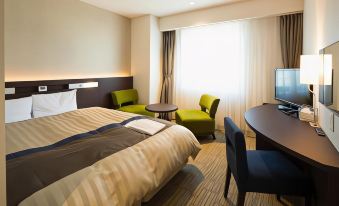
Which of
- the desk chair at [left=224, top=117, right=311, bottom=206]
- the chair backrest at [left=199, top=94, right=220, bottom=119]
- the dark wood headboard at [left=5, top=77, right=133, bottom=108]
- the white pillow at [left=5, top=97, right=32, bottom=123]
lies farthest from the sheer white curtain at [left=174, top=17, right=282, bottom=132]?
the white pillow at [left=5, top=97, right=32, bottom=123]

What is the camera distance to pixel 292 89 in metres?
2.36

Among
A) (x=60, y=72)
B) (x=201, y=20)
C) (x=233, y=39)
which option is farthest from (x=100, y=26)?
(x=233, y=39)

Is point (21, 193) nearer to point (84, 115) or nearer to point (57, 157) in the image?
point (57, 157)

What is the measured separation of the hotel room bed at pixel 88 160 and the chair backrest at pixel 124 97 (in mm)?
1826

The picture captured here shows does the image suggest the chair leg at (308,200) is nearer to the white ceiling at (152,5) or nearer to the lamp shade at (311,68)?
the lamp shade at (311,68)

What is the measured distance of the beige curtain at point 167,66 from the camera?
4.76 metres

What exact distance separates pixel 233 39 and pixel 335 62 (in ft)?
9.57

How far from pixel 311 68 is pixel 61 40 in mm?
3619

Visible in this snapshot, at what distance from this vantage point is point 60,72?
349 cm

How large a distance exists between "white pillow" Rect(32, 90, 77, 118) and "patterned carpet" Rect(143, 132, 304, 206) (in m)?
2.05

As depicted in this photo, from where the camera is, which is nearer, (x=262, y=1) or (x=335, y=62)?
(x=335, y=62)

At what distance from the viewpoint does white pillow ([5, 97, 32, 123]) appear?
2506mm

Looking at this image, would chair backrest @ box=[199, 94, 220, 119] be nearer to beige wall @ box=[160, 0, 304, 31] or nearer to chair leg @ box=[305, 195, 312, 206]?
beige wall @ box=[160, 0, 304, 31]

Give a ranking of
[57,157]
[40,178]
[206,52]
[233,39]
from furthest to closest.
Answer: [206,52]
[233,39]
[57,157]
[40,178]
